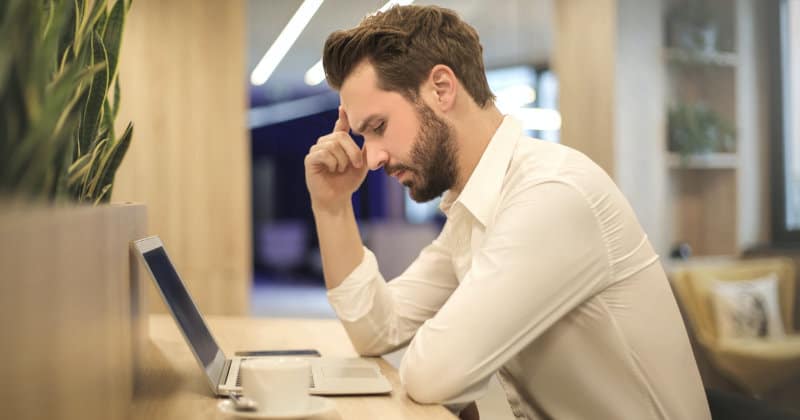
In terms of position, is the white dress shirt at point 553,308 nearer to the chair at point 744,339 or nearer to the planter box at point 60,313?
the planter box at point 60,313

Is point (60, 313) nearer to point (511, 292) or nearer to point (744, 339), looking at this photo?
point (511, 292)

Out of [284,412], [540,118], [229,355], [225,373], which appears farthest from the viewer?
[540,118]

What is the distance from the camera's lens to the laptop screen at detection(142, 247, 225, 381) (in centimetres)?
114

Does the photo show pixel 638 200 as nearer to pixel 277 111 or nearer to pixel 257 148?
pixel 277 111

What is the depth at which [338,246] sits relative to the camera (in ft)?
5.37

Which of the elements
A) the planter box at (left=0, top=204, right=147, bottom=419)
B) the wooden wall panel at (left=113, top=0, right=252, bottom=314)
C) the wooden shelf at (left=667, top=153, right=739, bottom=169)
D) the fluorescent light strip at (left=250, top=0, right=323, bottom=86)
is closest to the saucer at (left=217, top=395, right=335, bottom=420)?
the planter box at (left=0, top=204, right=147, bottom=419)

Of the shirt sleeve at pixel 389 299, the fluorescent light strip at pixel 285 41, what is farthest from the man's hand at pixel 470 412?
the fluorescent light strip at pixel 285 41

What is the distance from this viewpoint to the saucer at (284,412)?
0.92 m

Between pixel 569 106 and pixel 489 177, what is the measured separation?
3452 mm

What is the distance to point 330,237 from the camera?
1647 mm

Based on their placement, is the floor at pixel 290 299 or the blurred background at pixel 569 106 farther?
the floor at pixel 290 299

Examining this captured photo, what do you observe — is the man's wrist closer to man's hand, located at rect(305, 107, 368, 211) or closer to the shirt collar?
man's hand, located at rect(305, 107, 368, 211)

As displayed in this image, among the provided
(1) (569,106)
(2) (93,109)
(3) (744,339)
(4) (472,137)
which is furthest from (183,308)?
(1) (569,106)

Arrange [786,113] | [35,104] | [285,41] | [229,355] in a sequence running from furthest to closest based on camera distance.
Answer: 1. [285,41]
2. [786,113]
3. [229,355]
4. [35,104]
